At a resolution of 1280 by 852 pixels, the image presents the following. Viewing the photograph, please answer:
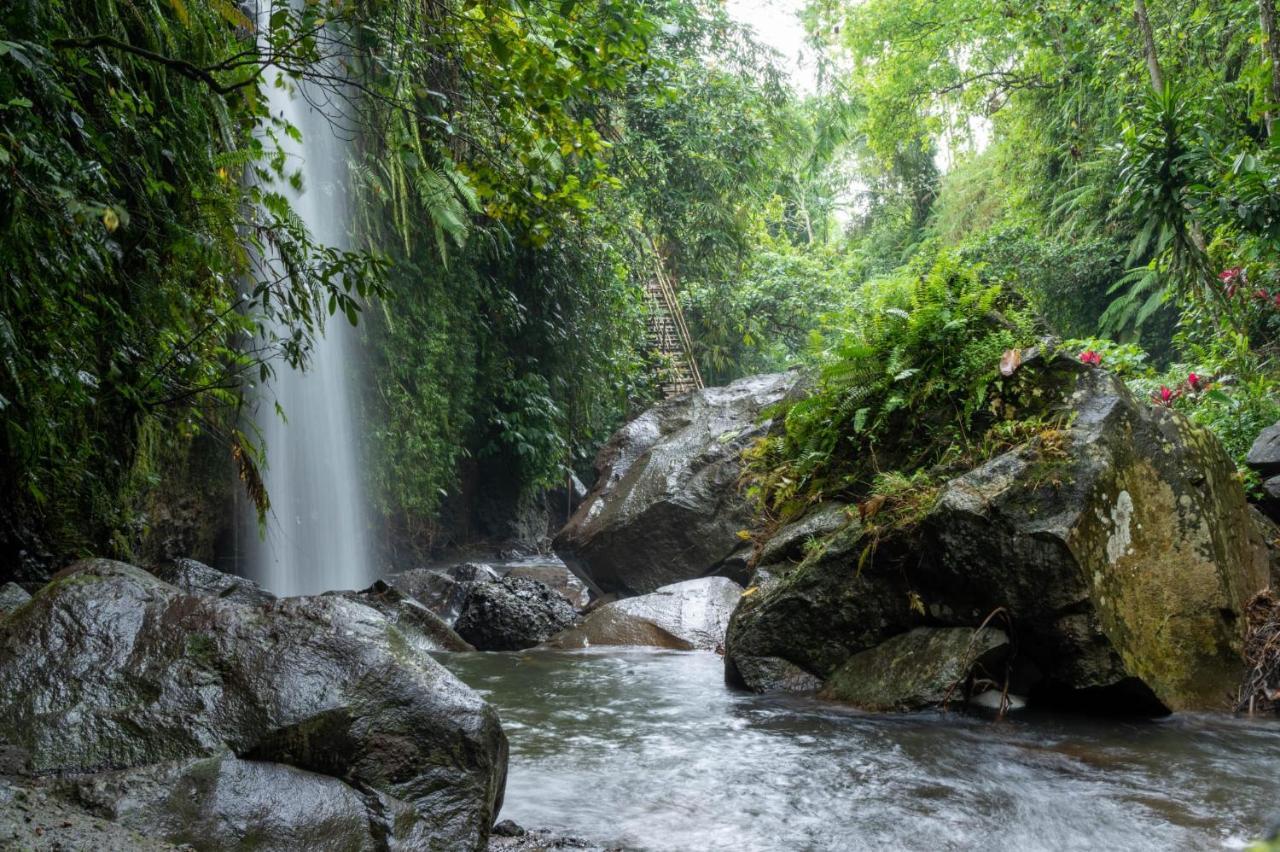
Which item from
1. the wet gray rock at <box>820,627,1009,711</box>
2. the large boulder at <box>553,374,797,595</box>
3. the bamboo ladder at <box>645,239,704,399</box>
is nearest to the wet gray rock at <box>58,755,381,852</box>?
the wet gray rock at <box>820,627,1009,711</box>

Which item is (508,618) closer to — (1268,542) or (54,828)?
(1268,542)

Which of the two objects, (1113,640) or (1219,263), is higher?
(1219,263)

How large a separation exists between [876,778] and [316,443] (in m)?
8.81

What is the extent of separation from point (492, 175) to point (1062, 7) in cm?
1322

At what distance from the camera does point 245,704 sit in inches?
123

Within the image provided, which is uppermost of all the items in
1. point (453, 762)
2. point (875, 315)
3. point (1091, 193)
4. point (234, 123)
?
point (1091, 193)

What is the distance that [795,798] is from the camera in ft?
12.7

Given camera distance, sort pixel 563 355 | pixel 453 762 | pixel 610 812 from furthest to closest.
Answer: pixel 563 355 → pixel 610 812 → pixel 453 762

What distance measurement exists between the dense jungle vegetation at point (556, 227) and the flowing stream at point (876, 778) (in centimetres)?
193

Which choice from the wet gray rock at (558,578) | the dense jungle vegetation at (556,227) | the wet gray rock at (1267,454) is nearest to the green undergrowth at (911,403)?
the dense jungle vegetation at (556,227)

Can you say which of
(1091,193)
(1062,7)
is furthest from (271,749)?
(1091,193)

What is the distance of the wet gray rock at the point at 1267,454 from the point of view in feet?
22.1

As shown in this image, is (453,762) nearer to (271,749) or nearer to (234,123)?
(271,749)

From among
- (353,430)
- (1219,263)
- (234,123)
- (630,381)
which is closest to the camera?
(234,123)
